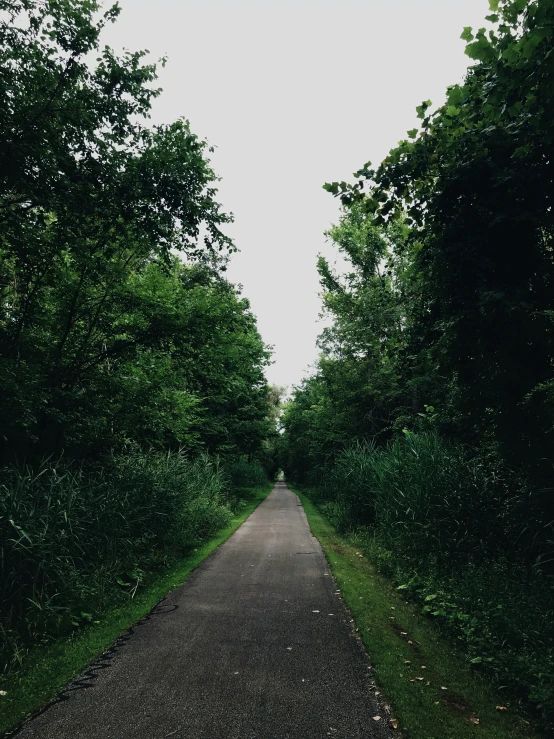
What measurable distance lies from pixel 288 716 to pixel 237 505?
53.7 feet

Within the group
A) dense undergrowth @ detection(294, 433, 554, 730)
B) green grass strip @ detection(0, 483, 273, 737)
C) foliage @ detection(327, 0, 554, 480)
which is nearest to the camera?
green grass strip @ detection(0, 483, 273, 737)

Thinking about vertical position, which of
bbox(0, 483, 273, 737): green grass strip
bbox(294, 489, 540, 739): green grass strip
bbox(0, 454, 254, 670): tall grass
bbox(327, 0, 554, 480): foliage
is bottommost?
bbox(0, 483, 273, 737): green grass strip

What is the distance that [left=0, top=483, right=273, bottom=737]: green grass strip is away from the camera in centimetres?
349

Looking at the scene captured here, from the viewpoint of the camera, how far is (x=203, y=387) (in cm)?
1274

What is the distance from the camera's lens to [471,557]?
6309mm

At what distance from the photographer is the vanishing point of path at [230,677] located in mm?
3186

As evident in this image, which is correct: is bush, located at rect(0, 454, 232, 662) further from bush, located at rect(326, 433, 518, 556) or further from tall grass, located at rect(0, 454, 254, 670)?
bush, located at rect(326, 433, 518, 556)

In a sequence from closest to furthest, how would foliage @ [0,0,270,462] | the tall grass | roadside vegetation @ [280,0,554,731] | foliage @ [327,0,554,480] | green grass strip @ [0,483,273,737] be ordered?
green grass strip @ [0,483,273,737] < roadside vegetation @ [280,0,554,731] < foliage @ [327,0,554,480] < the tall grass < foliage @ [0,0,270,462]

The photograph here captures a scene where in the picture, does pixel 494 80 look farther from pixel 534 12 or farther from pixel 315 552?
pixel 315 552

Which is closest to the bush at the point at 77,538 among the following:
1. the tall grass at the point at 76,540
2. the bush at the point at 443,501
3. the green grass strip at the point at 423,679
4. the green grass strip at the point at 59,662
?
the tall grass at the point at 76,540

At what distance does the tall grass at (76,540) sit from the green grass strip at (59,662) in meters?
0.23

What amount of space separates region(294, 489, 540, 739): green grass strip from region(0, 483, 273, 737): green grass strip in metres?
2.99

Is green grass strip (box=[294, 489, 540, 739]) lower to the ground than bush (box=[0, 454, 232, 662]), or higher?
lower

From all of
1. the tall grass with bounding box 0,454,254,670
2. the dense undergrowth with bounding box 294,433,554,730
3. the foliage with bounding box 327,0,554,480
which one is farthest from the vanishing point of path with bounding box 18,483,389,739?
the foliage with bounding box 327,0,554,480
